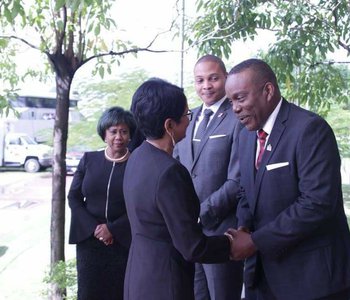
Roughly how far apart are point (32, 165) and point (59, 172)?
19.6 meters

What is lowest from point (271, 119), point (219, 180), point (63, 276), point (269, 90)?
point (63, 276)

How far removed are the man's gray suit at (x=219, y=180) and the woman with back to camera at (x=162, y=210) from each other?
764mm

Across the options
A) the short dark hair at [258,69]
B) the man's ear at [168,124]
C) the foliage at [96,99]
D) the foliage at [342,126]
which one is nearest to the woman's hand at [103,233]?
the man's ear at [168,124]

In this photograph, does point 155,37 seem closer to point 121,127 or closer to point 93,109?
point 121,127

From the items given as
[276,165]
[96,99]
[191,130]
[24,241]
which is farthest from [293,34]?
[24,241]

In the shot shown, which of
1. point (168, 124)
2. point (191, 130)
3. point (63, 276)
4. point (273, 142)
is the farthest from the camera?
point (63, 276)

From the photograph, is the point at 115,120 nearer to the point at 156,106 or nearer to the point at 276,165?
the point at 156,106

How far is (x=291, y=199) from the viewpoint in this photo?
204 centimetres

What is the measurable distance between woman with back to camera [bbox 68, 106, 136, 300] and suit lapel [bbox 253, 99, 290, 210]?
4.34ft

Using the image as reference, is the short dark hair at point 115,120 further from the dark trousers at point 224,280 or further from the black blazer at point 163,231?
the black blazer at point 163,231

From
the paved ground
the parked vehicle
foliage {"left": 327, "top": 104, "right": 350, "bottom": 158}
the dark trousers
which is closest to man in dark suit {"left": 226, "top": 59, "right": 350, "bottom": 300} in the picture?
the dark trousers

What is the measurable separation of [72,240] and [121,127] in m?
0.83

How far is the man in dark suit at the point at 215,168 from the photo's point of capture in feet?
9.25

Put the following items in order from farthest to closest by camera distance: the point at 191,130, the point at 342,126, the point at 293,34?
the point at 342,126, the point at 293,34, the point at 191,130
